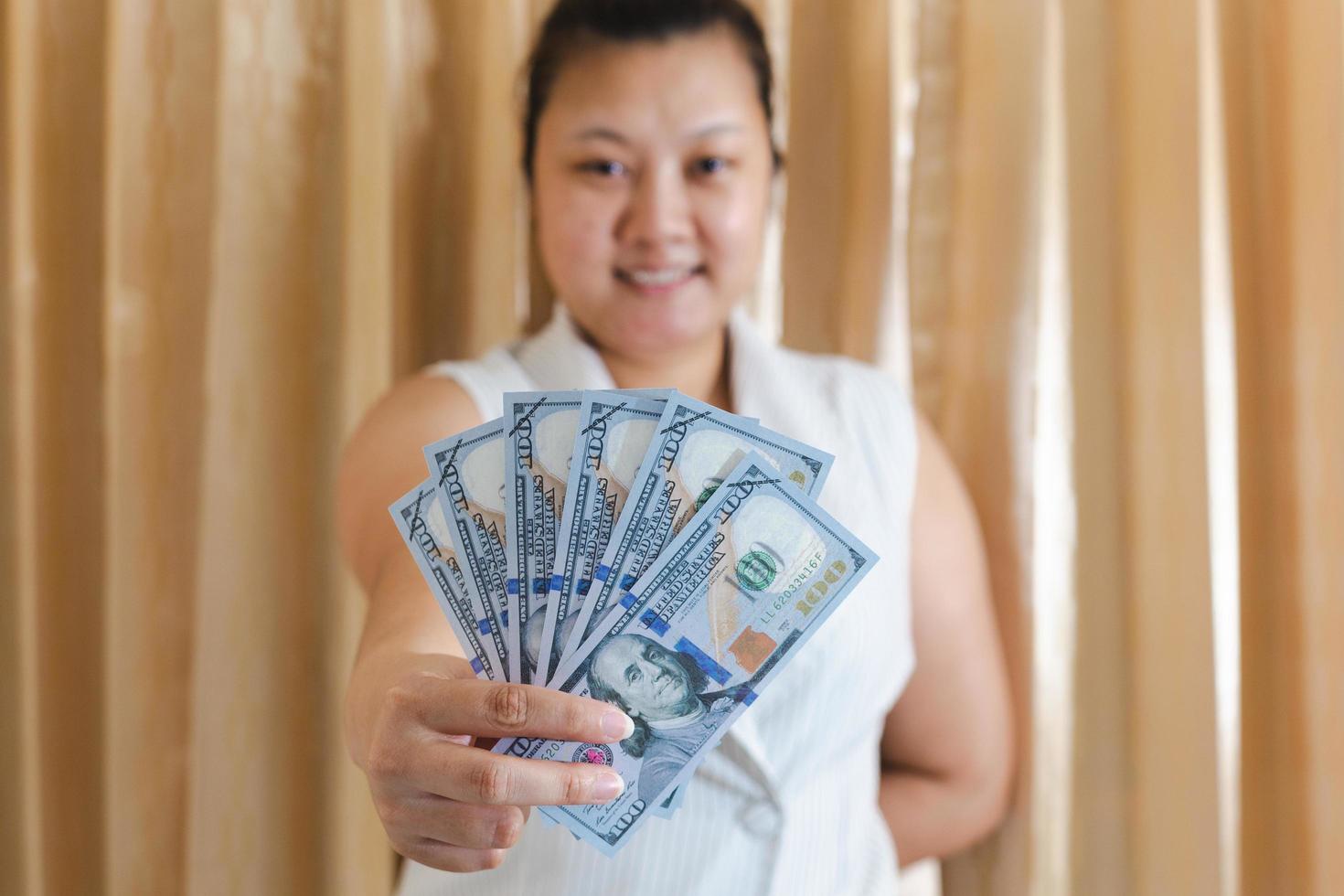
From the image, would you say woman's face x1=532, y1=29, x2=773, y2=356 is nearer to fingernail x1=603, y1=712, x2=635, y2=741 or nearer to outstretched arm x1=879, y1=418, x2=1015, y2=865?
outstretched arm x1=879, y1=418, x2=1015, y2=865

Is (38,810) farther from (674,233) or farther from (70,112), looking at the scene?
(674,233)

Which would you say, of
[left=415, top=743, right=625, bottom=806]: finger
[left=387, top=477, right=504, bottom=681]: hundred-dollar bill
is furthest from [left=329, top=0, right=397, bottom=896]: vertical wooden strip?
[left=415, top=743, right=625, bottom=806]: finger

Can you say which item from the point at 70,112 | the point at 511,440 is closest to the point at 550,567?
the point at 511,440

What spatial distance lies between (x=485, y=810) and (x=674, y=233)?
787mm

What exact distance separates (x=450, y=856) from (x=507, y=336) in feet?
3.29

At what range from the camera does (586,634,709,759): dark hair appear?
2.78 ft

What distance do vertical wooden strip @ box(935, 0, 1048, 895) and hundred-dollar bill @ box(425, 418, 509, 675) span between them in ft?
3.03

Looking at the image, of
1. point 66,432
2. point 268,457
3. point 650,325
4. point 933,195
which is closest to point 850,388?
point 650,325

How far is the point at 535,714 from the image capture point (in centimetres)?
78

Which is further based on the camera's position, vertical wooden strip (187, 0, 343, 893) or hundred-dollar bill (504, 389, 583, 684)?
vertical wooden strip (187, 0, 343, 893)

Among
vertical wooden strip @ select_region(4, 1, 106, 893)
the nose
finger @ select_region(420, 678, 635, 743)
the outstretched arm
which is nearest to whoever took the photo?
finger @ select_region(420, 678, 635, 743)

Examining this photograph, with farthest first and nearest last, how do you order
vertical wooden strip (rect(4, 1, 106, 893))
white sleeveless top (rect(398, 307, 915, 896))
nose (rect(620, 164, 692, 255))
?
vertical wooden strip (rect(4, 1, 106, 893)) → nose (rect(620, 164, 692, 255)) → white sleeveless top (rect(398, 307, 915, 896))

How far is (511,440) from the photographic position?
86cm

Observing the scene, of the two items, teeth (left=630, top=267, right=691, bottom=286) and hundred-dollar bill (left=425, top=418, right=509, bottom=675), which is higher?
teeth (left=630, top=267, right=691, bottom=286)
